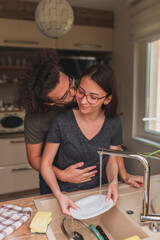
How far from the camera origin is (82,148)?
114 cm

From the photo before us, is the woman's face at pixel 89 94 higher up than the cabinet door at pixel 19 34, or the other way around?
the cabinet door at pixel 19 34

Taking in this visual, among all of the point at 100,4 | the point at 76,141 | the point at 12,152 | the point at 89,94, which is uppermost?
the point at 100,4

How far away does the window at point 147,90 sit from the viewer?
243 centimetres

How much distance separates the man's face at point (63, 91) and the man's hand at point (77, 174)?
0.32 meters

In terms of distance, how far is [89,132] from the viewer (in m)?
1.17

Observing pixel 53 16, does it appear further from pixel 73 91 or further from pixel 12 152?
pixel 12 152

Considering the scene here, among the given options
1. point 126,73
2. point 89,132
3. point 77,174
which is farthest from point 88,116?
point 126,73

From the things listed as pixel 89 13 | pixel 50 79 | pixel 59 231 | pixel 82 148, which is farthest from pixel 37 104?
pixel 89 13

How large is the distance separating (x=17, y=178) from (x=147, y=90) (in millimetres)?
1802

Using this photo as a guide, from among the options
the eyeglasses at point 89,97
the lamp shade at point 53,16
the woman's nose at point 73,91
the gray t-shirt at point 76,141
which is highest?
the lamp shade at point 53,16

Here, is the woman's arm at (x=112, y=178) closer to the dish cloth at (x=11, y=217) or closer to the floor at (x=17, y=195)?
the dish cloth at (x=11, y=217)

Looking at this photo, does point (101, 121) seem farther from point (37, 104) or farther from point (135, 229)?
point (135, 229)

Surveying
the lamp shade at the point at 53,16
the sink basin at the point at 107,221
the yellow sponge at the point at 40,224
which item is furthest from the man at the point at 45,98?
the lamp shade at the point at 53,16

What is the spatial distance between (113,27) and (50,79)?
2.30 meters
